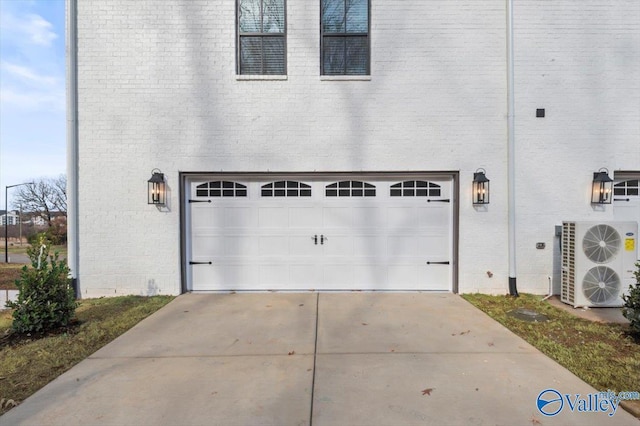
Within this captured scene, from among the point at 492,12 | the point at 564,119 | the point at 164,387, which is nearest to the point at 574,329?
the point at 564,119

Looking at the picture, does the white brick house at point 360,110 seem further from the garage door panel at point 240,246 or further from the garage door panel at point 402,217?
the garage door panel at point 240,246

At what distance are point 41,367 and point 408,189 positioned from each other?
18.5 ft

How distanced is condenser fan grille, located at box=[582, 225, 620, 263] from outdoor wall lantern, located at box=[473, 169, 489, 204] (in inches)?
61.5

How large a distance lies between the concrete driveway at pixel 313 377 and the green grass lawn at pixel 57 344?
0.57ft

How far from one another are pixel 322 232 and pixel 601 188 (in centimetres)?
498

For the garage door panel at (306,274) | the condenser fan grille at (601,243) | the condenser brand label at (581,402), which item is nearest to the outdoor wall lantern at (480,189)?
the condenser fan grille at (601,243)

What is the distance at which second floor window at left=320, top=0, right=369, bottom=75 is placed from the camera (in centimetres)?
618

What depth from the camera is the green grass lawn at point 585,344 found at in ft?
10.3

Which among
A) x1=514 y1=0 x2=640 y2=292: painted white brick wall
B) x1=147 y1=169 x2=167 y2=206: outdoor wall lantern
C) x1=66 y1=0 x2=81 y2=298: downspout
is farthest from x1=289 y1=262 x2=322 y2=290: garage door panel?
x1=66 y1=0 x2=81 y2=298: downspout

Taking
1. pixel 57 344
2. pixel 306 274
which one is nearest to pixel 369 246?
pixel 306 274

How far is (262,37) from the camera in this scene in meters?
6.18

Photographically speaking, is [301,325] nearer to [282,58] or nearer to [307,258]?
[307,258]

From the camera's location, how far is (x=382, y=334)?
423 cm

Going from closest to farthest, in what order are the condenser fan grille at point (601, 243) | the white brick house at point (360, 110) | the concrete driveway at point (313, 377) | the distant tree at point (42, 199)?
1. the concrete driveway at point (313, 377)
2. the condenser fan grille at point (601, 243)
3. the white brick house at point (360, 110)
4. the distant tree at point (42, 199)
